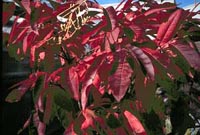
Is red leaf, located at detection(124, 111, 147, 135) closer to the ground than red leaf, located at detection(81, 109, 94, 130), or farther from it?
closer to the ground

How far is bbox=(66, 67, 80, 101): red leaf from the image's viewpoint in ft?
1.91

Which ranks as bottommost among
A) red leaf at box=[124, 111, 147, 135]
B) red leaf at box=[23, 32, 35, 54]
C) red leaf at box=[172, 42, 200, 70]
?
red leaf at box=[124, 111, 147, 135]

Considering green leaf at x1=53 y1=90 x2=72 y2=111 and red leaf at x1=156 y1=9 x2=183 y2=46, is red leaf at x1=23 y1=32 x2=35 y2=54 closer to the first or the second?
green leaf at x1=53 y1=90 x2=72 y2=111

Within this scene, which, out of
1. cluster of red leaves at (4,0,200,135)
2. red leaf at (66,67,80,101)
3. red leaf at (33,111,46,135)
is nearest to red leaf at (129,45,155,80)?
cluster of red leaves at (4,0,200,135)

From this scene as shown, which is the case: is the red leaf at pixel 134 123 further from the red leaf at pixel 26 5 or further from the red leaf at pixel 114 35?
the red leaf at pixel 26 5

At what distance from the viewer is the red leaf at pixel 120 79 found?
1.64 feet

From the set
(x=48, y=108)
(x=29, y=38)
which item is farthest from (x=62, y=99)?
(x=29, y=38)

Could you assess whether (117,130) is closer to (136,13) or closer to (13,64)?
(136,13)

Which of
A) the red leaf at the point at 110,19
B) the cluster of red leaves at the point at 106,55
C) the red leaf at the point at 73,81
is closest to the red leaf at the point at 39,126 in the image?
the cluster of red leaves at the point at 106,55

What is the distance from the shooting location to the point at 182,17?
2.00ft

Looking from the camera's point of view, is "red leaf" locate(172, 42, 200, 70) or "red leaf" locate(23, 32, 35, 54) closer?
"red leaf" locate(172, 42, 200, 70)

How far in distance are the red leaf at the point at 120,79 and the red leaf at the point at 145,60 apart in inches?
0.7

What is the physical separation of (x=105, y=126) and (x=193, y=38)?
268mm

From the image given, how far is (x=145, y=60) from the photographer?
53cm
